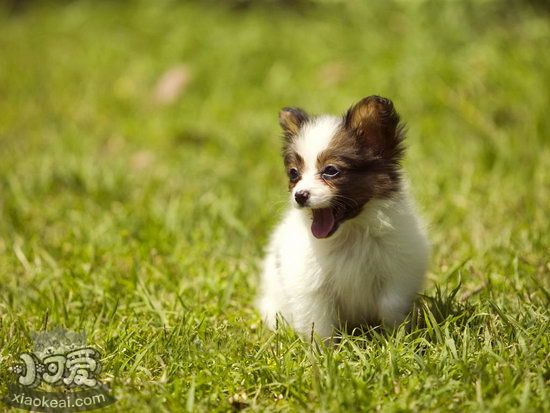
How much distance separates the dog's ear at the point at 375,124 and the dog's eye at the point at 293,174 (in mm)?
330

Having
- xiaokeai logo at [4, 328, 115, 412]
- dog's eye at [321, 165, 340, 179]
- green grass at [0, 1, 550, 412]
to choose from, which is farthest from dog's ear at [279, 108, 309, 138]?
xiaokeai logo at [4, 328, 115, 412]

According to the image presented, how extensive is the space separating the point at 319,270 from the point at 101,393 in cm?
122

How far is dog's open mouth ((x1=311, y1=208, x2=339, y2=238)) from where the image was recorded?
11.8 ft

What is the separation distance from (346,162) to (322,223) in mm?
342

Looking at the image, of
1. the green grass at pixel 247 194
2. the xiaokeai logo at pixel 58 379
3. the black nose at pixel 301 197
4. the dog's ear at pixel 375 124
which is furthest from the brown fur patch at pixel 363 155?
the xiaokeai logo at pixel 58 379

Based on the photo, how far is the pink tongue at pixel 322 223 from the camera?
362 cm

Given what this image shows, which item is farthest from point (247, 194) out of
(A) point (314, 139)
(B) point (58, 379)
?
(B) point (58, 379)

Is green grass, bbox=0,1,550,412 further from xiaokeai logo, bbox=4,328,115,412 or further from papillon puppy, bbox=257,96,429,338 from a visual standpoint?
papillon puppy, bbox=257,96,429,338

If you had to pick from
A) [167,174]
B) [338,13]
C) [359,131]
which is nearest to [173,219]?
[167,174]

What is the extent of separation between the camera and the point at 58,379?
11.3 ft

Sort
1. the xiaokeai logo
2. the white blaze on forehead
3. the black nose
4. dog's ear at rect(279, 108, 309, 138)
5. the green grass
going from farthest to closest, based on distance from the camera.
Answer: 1. dog's ear at rect(279, 108, 309, 138)
2. the white blaze on forehead
3. the black nose
4. the green grass
5. the xiaokeai logo

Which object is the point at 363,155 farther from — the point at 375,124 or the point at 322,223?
the point at 322,223

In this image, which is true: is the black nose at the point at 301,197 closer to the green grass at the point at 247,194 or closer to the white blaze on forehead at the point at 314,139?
the white blaze on forehead at the point at 314,139

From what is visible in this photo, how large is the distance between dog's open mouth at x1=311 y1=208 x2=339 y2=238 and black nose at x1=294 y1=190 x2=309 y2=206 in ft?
0.73
